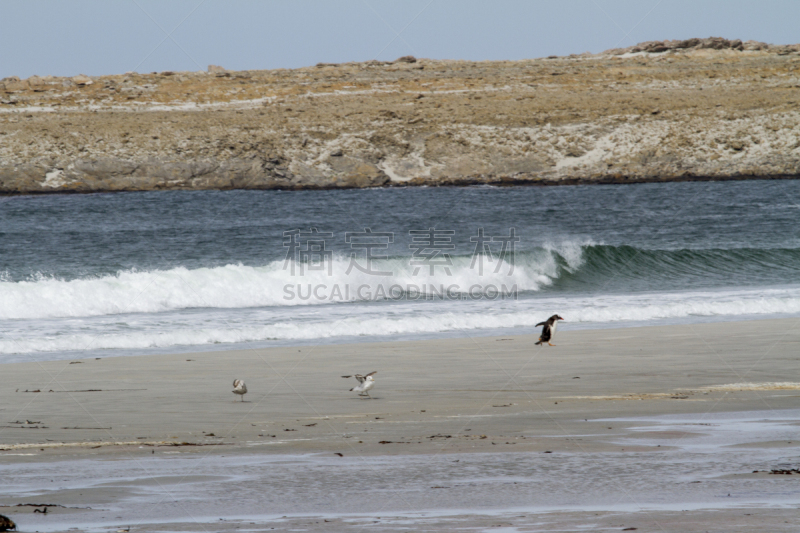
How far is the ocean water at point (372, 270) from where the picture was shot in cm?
1392

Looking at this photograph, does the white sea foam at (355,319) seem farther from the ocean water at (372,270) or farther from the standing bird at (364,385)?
the standing bird at (364,385)

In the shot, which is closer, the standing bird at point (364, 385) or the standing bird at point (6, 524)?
the standing bird at point (6, 524)

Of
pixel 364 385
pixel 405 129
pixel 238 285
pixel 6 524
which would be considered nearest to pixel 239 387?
pixel 364 385

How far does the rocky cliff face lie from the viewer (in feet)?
196

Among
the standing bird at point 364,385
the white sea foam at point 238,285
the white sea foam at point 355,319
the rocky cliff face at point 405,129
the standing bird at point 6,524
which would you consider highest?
the rocky cliff face at point 405,129

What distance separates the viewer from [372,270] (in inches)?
820

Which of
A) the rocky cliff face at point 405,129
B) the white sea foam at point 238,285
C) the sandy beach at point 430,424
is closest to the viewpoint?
the sandy beach at point 430,424

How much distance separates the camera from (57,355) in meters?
11.5

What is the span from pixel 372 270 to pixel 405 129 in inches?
1784

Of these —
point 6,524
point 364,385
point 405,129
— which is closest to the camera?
point 6,524

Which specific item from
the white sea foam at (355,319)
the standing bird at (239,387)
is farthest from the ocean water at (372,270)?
the standing bird at (239,387)

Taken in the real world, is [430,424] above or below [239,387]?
below

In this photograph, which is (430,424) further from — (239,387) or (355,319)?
(355,319)

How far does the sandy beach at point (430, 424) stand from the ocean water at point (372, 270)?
7.81 feet
